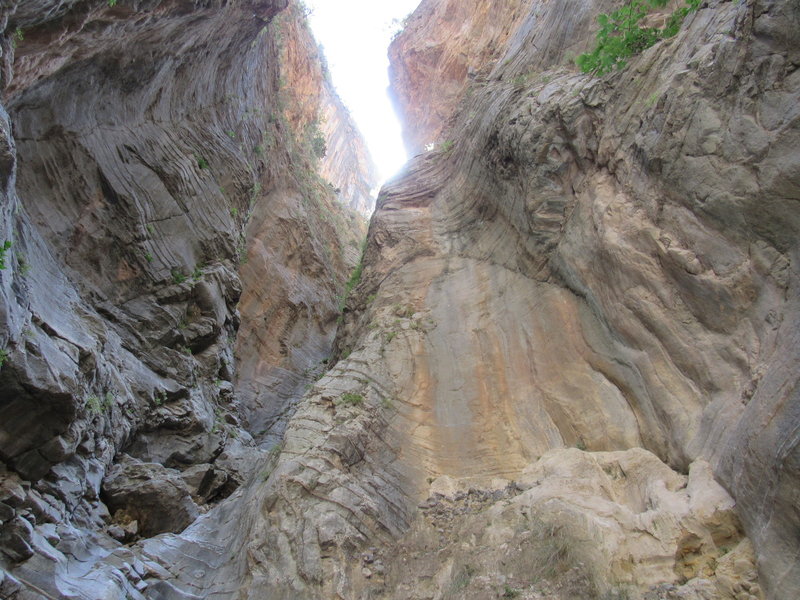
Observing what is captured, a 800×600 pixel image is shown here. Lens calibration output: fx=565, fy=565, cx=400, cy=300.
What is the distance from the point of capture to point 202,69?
1593cm

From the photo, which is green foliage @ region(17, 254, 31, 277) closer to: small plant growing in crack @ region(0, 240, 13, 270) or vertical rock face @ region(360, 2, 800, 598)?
small plant growing in crack @ region(0, 240, 13, 270)

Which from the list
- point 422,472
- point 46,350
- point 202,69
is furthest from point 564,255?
point 202,69

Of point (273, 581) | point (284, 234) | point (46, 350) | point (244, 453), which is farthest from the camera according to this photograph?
point (284, 234)

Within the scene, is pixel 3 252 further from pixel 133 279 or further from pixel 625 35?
pixel 625 35

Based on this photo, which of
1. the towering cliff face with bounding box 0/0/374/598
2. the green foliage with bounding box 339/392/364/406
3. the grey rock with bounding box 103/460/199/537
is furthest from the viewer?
the green foliage with bounding box 339/392/364/406

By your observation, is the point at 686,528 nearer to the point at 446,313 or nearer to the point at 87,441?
the point at 446,313

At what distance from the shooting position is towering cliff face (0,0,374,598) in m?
6.99

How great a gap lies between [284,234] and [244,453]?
10.4 m

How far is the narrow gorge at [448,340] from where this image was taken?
5.84 m

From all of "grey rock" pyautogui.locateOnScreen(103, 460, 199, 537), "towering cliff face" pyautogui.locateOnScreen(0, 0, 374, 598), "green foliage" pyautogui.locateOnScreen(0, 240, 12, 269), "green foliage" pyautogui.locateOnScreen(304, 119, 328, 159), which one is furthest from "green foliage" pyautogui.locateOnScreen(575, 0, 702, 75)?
"green foliage" pyautogui.locateOnScreen(304, 119, 328, 159)

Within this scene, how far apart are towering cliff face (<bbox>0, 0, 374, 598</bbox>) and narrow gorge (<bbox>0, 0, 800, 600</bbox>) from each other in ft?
0.22

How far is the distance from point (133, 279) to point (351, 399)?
6813 mm

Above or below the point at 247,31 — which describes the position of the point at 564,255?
below

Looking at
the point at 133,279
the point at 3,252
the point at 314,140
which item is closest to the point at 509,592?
the point at 3,252
